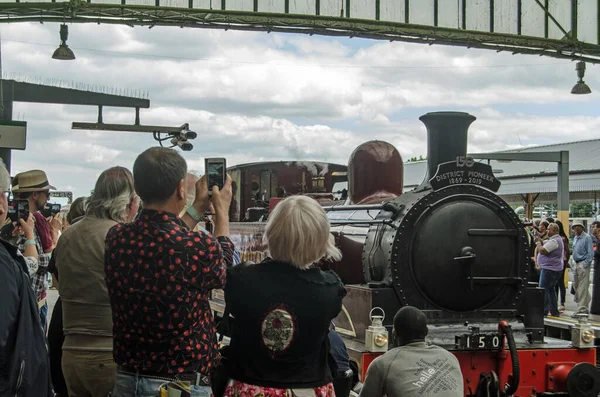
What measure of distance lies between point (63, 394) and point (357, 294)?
8.90ft

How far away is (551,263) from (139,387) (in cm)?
1095

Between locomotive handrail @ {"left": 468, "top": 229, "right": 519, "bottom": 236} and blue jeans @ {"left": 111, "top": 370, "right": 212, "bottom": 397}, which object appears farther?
locomotive handrail @ {"left": 468, "top": 229, "right": 519, "bottom": 236}

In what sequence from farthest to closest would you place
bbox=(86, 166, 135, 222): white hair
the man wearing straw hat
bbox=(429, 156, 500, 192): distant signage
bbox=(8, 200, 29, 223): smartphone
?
bbox=(429, 156, 500, 192): distant signage → the man wearing straw hat → bbox=(8, 200, 29, 223): smartphone → bbox=(86, 166, 135, 222): white hair

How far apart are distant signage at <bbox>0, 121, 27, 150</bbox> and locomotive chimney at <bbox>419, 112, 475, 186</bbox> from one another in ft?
13.6

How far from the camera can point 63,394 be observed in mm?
3834

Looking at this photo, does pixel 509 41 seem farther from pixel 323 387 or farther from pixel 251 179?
pixel 323 387

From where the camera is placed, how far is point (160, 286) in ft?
8.87

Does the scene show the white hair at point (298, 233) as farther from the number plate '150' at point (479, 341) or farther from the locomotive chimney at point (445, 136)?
the locomotive chimney at point (445, 136)

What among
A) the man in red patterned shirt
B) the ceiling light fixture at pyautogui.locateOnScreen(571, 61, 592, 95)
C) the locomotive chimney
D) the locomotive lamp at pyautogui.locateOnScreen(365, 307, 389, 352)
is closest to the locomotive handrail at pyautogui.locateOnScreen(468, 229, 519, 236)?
the locomotive chimney

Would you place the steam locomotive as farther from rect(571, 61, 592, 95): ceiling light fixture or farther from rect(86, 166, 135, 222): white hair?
rect(571, 61, 592, 95): ceiling light fixture

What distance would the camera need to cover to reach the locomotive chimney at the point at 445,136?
6.20 meters

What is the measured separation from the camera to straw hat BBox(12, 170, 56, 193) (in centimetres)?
502

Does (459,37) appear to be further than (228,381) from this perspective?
Yes

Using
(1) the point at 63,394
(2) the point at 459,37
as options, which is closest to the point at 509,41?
(2) the point at 459,37
